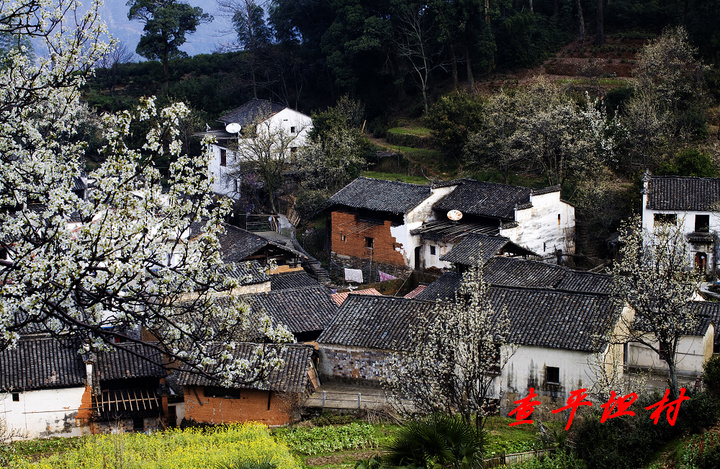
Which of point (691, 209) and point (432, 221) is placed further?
point (432, 221)

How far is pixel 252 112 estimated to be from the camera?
1767 inches

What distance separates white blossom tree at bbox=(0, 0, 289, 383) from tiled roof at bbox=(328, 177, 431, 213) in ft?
74.6

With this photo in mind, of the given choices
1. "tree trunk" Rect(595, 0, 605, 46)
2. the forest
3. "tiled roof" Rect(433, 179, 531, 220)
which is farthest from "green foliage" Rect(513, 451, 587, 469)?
"tree trunk" Rect(595, 0, 605, 46)

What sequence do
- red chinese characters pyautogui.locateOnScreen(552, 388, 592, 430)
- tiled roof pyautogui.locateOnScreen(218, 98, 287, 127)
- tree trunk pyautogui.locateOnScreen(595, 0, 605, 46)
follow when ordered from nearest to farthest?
1. red chinese characters pyautogui.locateOnScreen(552, 388, 592, 430)
2. tiled roof pyautogui.locateOnScreen(218, 98, 287, 127)
3. tree trunk pyautogui.locateOnScreen(595, 0, 605, 46)

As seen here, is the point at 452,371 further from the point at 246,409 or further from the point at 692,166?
the point at 692,166

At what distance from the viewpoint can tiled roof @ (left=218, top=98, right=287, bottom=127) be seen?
43188 millimetres

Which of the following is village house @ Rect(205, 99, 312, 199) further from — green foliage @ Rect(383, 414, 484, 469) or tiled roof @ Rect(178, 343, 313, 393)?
green foliage @ Rect(383, 414, 484, 469)

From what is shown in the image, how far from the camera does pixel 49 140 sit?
9.37 metres

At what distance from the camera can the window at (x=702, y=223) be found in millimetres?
27375

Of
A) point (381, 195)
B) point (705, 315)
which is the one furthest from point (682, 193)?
point (381, 195)

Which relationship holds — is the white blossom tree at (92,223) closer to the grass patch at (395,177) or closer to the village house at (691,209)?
the village house at (691,209)

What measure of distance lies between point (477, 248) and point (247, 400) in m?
11.0

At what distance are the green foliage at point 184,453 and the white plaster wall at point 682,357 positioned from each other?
11555 mm

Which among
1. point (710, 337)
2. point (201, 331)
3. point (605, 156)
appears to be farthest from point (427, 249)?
point (201, 331)
